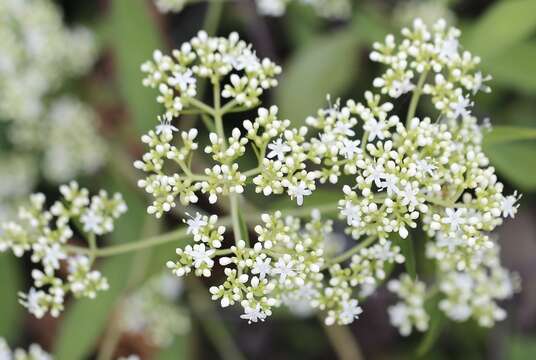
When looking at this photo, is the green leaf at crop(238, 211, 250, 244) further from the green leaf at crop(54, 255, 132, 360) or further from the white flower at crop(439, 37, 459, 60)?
the green leaf at crop(54, 255, 132, 360)

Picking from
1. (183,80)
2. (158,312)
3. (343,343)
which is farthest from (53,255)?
(343,343)

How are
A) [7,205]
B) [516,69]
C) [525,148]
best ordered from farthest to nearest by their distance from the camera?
1. [7,205]
2. [516,69]
3. [525,148]

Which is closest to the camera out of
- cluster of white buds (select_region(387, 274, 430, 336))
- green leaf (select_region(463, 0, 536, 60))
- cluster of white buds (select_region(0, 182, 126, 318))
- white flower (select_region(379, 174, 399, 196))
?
white flower (select_region(379, 174, 399, 196))

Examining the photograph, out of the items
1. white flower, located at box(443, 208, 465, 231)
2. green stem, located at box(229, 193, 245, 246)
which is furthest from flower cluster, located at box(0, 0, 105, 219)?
white flower, located at box(443, 208, 465, 231)

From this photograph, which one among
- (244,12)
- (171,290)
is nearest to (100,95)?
(244,12)

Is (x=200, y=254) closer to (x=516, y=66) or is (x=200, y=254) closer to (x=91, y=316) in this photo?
(x=91, y=316)

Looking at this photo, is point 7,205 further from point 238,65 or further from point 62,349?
point 238,65

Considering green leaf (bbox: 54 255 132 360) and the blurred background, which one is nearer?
green leaf (bbox: 54 255 132 360)
